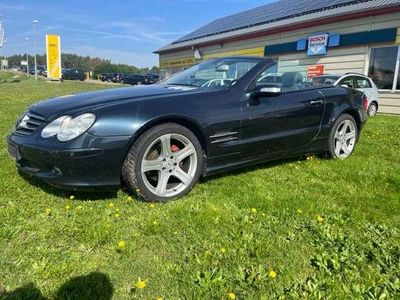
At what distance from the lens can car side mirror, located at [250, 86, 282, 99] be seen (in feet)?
12.6

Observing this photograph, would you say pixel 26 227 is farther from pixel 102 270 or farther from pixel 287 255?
pixel 287 255

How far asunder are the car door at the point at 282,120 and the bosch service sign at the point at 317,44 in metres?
10.8

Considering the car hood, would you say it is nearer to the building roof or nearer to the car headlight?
the car headlight

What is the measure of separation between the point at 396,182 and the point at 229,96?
215 cm

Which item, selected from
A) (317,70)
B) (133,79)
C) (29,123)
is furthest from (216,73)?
(133,79)

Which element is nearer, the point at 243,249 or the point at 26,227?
the point at 243,249

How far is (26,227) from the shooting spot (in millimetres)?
2859

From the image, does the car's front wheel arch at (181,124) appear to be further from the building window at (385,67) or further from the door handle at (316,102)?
the building window at (385,67)

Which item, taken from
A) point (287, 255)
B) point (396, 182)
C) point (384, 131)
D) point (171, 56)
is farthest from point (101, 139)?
point (171, 56)

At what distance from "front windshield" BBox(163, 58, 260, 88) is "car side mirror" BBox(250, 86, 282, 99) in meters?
0.25

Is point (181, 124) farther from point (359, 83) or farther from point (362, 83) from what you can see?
point (362, 83)

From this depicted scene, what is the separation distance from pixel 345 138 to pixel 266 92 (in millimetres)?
2102

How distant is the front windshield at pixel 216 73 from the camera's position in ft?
13.5

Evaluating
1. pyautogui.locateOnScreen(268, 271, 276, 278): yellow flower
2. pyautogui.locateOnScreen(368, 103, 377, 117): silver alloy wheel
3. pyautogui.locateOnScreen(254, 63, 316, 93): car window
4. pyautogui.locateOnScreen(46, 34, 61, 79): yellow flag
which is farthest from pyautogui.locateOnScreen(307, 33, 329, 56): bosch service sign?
pyautogui.locateOnScreen(46, 34, 61, 79): yellow flag
